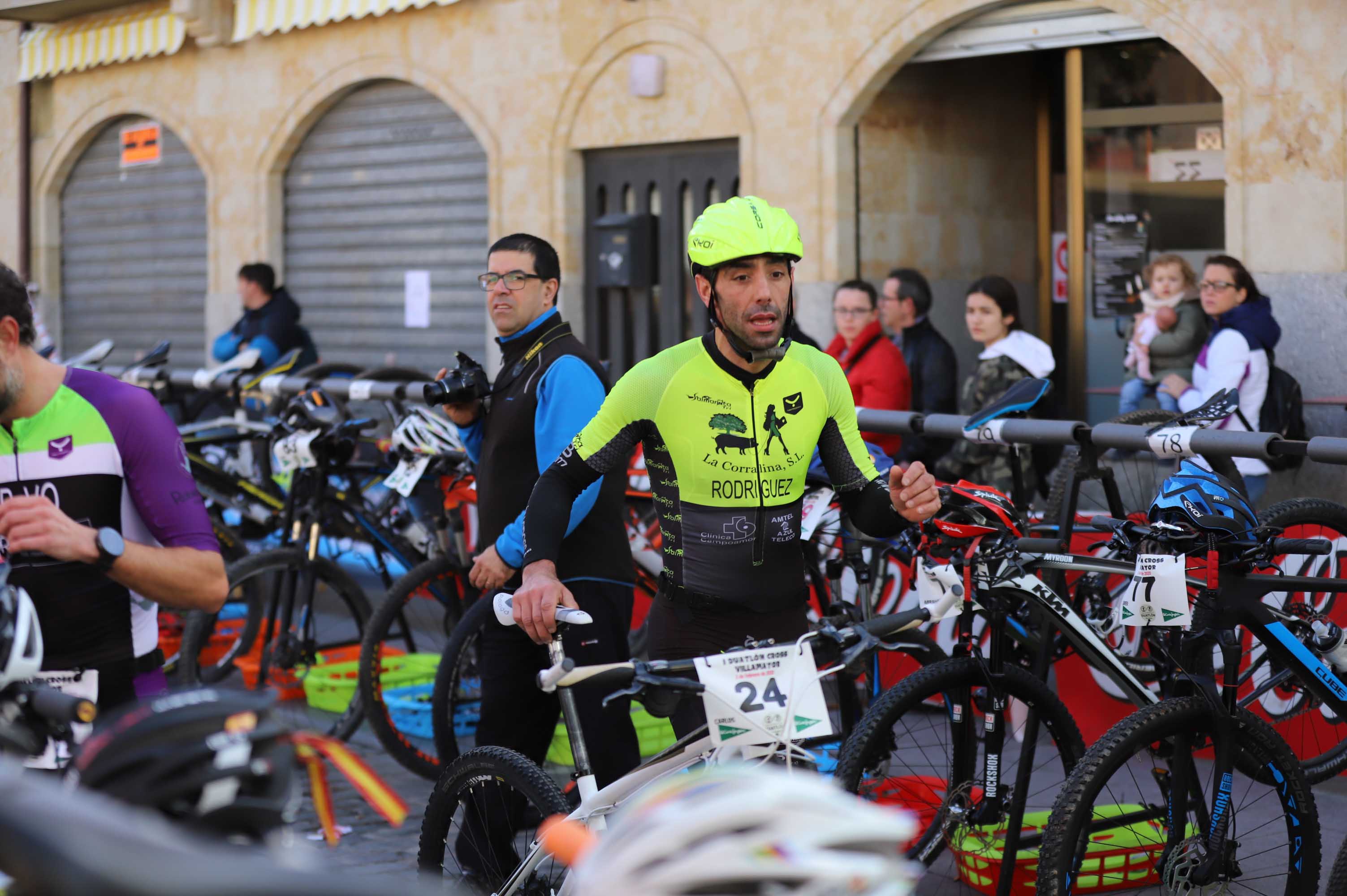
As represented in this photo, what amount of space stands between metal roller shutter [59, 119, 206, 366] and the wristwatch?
1217cm

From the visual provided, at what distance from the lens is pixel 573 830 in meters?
1.60

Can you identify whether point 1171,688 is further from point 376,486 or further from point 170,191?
point 170,191

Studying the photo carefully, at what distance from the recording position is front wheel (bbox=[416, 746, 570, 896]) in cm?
368

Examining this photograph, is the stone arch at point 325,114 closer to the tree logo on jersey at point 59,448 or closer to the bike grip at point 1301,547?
the bike grip at point 1301,547

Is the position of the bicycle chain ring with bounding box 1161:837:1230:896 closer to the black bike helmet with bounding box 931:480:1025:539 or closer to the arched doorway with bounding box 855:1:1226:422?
the black bike helmet with bounding box 931:480:1025:539

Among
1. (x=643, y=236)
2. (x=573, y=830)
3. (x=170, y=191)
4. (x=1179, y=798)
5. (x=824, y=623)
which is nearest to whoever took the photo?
(x=573, y=830)

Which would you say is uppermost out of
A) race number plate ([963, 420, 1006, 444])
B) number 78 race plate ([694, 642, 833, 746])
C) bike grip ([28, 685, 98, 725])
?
race number plate ([963, 420, 1006, 444])

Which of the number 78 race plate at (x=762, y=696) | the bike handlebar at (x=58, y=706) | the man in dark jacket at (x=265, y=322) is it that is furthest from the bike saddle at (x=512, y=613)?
the man in dark jacket at (x=265, y=322)

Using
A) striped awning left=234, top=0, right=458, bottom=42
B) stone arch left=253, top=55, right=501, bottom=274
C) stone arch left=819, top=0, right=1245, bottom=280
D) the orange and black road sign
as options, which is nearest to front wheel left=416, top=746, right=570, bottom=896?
stone arch left=819, top=0, right=1245, bottom=280

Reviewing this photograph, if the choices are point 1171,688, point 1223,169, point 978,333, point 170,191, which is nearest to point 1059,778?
point 1171,688

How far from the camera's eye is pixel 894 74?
10008mm

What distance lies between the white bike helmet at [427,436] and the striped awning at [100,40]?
334 inches

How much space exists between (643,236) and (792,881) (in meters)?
10.2

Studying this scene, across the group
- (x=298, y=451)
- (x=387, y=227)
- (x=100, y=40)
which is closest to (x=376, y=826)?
(x=298, y=451)
